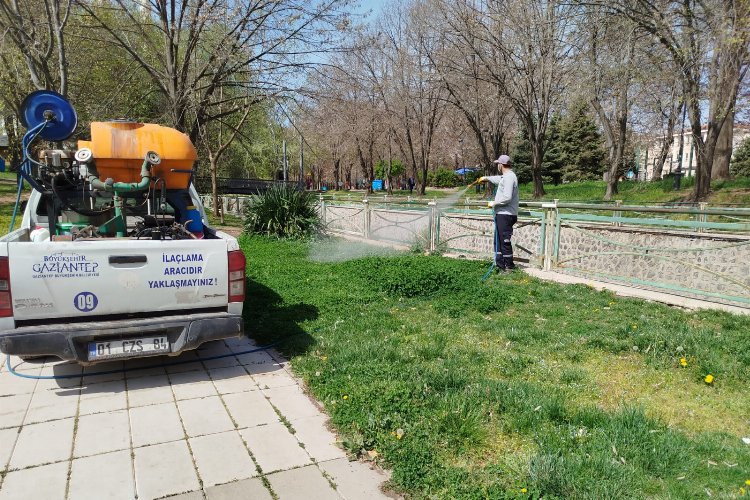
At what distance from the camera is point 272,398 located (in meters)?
4.14

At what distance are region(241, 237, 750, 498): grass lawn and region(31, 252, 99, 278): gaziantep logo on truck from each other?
201 cm

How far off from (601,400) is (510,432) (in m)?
0.98

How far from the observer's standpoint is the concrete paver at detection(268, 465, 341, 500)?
9.32 ft

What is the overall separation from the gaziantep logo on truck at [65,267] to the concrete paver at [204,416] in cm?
127

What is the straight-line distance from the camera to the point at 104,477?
296 centimetres

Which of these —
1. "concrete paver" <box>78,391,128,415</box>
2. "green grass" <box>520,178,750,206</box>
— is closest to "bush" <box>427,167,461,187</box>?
"green grass" <box>520,178,750,206</box>

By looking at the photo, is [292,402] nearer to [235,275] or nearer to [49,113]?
[235,275]

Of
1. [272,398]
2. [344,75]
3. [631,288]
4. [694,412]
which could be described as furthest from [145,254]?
[344,75]

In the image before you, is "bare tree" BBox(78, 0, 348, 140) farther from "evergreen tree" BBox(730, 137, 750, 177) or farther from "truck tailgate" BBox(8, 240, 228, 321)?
"evergreen tree" BBox(730, 137, 750, 177)

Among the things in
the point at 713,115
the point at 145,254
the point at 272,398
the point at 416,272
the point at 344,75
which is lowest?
the point at 272,398

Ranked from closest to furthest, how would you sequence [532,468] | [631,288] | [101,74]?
1. [532,468]
2. [631,288]
3. [101,74]

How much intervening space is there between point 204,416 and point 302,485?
4.03 feet

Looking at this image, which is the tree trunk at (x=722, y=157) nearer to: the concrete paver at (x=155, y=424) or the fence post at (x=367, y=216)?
the fence post at (x=367, y=216)

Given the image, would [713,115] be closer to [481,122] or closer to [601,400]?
[481,122]
